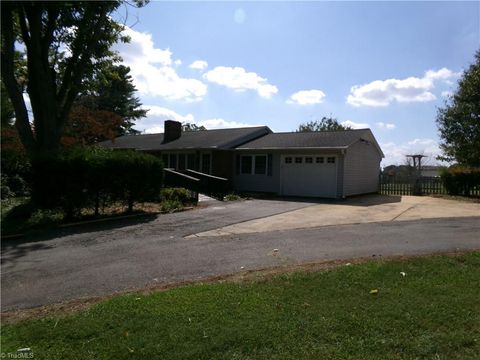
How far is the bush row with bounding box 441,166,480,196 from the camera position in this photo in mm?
21469

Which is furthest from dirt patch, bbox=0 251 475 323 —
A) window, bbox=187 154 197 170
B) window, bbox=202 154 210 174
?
window, bbox=187 154 197 170

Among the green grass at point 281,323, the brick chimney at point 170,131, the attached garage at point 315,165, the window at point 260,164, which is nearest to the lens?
the green grass at point 281,323

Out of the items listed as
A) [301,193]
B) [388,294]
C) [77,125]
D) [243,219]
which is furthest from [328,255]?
[77,125]

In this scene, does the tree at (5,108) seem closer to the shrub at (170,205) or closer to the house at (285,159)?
the house at (285,159)

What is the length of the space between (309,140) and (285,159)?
1723 mm

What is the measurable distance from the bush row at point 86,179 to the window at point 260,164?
32.8ft

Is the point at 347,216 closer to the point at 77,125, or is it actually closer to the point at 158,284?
the point at 158,284

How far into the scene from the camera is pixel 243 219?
1292 cm

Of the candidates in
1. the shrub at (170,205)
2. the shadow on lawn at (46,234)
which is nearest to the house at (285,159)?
the shrub at (170,205)

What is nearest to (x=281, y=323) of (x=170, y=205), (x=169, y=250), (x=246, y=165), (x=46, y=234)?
(x=169, y=250)

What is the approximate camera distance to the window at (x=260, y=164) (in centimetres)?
2314

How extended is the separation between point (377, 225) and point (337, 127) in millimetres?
50226

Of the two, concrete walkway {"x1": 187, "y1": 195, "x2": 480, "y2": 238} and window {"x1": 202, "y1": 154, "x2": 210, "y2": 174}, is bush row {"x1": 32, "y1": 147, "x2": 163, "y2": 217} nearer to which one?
concrete walkway {"x1": 187, "y1": 195, "x2": 480, "y2": 238}

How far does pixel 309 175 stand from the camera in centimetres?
2159
